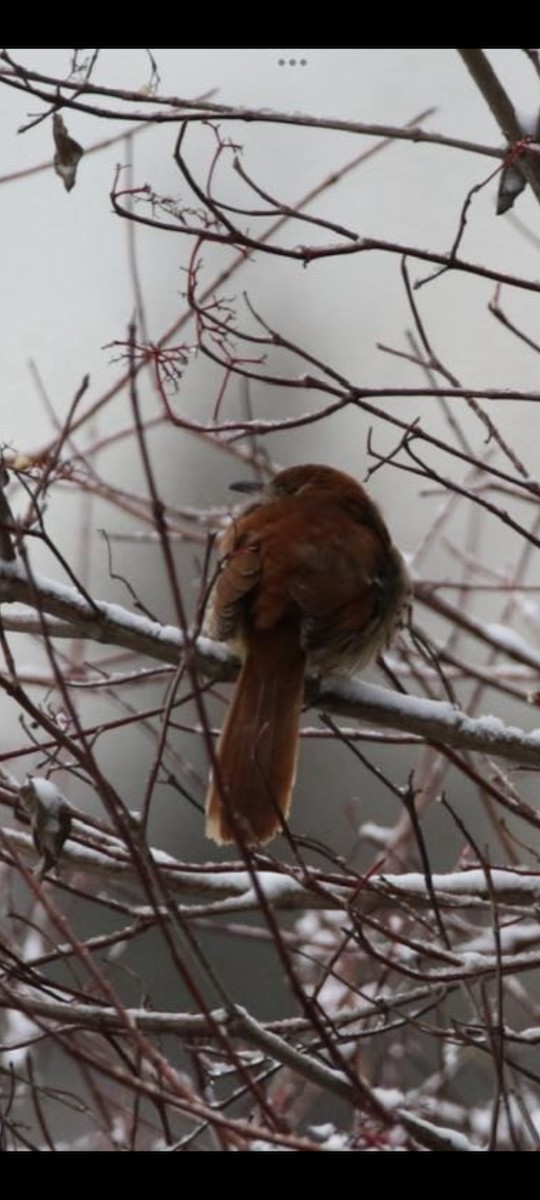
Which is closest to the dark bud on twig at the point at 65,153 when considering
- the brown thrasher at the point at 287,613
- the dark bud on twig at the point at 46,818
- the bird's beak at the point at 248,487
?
the brown thrasher at the point at 287,613

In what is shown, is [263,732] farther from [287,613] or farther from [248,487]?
[248,487]

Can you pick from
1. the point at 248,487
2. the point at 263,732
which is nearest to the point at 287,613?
the point at 263,732

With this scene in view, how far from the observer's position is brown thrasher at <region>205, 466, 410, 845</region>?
3.96 m

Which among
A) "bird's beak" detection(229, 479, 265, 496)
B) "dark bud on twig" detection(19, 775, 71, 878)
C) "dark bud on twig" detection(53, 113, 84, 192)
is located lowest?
"dark bud on twig" detection(19, 775, 71, 878)

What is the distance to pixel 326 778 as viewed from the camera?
13336mm

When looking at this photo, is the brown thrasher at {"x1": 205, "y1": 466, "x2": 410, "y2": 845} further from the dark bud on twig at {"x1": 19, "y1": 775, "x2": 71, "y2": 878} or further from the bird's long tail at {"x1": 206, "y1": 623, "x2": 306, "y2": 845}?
the dark bud on twig at {"x1": 19, "y1": 775, "x2": 71, "y2": 878}

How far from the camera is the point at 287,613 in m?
4.31

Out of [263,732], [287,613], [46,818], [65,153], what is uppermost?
[65,153]

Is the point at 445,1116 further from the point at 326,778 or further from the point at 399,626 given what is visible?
the point at 326,778

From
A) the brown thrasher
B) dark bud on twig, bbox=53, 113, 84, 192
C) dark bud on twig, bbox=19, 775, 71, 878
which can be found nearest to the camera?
dark bud on twig, bbox=19, 775, 71, 878

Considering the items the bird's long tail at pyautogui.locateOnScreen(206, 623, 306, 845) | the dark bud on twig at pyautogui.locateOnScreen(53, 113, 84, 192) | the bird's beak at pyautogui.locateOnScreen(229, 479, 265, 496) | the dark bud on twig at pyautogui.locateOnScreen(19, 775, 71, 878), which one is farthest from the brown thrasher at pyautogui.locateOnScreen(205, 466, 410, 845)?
→ the dark bud on twig at pyautogui.locateOnScreen(53, 113, 84, 192)

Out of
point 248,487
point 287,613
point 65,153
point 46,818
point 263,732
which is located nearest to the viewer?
point 46,818
